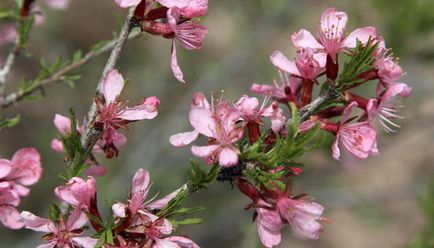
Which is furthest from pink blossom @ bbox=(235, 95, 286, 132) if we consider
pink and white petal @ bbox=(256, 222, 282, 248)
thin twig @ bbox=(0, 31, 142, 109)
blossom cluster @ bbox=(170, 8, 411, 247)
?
thin twig @ bbox=(0, 31, 142, 109)

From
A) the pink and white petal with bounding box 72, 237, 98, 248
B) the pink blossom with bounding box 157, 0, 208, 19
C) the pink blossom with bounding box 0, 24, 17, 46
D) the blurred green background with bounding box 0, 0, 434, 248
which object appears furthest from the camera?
the blurred green background with bounding box 0, 0, 434, 248

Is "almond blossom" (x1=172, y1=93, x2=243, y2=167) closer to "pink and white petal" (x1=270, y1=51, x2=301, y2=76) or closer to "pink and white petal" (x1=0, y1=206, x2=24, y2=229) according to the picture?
"pink and white petal" (x1=270, y1=51, x2=301, y2=76)

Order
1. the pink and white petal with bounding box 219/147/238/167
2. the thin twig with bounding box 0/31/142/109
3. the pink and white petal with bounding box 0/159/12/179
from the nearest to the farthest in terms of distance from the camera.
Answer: the pink and white petal with bounding box 219/147/238/167 < the pink and white petal with bounding box 0/159/12/179 < the thin twig with bounding box 0/31/142/109

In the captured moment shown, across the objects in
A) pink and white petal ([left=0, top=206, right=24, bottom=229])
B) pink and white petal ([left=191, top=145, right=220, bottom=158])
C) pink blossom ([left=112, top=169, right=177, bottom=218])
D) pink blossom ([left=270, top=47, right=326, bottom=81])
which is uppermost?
pink blossom ([left=270, top=47, right=326, bottom=81])

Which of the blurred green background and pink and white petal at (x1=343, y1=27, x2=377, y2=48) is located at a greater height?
pink and white petal at (x1=343, y1=27, x2=377, y2=48)

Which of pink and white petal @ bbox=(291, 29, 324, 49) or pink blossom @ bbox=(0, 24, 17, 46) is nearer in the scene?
pink and white petal @ bbox=(291, 29, 324, 49)

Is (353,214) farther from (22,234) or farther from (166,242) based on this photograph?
(166,242)

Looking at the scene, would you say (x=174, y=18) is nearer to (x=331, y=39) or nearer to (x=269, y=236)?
(x=331, y=39)

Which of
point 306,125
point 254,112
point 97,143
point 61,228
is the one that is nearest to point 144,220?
point 61,228

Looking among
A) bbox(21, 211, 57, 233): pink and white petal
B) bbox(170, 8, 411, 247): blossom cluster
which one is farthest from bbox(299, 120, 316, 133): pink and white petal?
bbox(21, 211, 57, 233): pink and white petal
